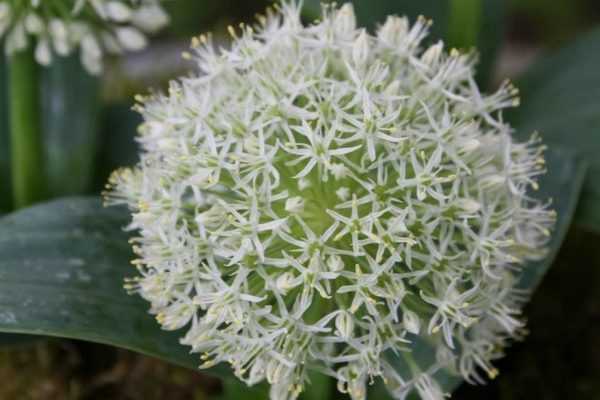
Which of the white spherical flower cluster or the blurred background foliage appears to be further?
the blurred background foliage

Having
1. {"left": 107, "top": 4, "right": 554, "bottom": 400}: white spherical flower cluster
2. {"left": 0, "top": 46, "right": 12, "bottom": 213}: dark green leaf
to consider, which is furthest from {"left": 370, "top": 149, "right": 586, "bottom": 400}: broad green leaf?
{"left": 0, "top": 46, "right": 12, "bottom": 213}: dark green leaf

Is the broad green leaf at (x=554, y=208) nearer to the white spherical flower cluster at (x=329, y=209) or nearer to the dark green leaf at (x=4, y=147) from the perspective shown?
the white spherical flower cluster at (x=329, y=209)

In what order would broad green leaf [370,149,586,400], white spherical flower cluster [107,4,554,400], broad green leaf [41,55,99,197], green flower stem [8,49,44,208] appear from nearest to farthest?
1. white spherical flower cluster [107,4,554,400]
2. broad green leaf [370,149,586,400]
3. green flower stem [8,49,44,208]
4. broad green leaf [41,55,99,197]

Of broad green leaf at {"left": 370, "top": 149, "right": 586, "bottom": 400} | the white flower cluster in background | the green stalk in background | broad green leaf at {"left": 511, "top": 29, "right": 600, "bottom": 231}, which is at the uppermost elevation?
the white flower cluster in background

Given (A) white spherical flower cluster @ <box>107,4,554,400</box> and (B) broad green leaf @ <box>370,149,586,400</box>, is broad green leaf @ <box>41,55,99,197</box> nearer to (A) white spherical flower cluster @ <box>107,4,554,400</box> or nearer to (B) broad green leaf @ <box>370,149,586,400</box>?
(A) white spherical flower cluster @ <box>107,4,554,400</box>

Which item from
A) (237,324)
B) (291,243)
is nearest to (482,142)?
(291,243)

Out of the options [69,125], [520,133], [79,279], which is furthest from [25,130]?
[520,133]

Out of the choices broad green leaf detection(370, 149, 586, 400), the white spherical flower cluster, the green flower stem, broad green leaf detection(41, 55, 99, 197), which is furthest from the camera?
broad green leaf detection(41, 55, 99, 197)
